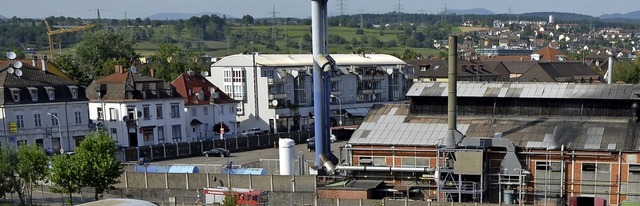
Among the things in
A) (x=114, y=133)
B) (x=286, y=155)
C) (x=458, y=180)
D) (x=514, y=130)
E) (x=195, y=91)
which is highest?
(x=195, y=91)

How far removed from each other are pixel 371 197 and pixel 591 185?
11.5 meters

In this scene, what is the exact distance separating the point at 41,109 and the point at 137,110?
7.90m

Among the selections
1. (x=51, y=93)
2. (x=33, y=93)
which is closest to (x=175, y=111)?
(x=51, y=93)

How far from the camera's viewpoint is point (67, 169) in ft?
135

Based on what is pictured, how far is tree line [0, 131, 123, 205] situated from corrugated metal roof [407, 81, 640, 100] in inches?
719

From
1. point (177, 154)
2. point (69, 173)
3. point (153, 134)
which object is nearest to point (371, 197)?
point (69, 173)

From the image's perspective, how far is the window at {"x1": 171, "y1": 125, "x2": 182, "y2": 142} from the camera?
226 ft

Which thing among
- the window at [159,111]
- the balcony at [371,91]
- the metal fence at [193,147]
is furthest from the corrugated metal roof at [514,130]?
the balcony at [371,91]

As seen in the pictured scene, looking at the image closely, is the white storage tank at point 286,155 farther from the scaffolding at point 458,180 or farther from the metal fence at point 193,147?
the metal fence at point 193,147

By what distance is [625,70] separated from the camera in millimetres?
113750

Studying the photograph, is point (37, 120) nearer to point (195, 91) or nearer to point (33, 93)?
point (33, 93)

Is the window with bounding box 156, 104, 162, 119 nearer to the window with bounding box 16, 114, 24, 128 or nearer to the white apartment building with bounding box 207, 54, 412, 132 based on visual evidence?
the window with bounding box 16, 114, 24, 128

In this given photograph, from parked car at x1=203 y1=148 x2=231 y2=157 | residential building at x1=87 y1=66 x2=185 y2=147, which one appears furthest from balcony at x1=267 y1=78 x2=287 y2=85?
parked car at x1=203 y1=148 x2=231 y2=157

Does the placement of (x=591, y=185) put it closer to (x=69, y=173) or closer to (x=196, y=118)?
(x=69, y=173)
